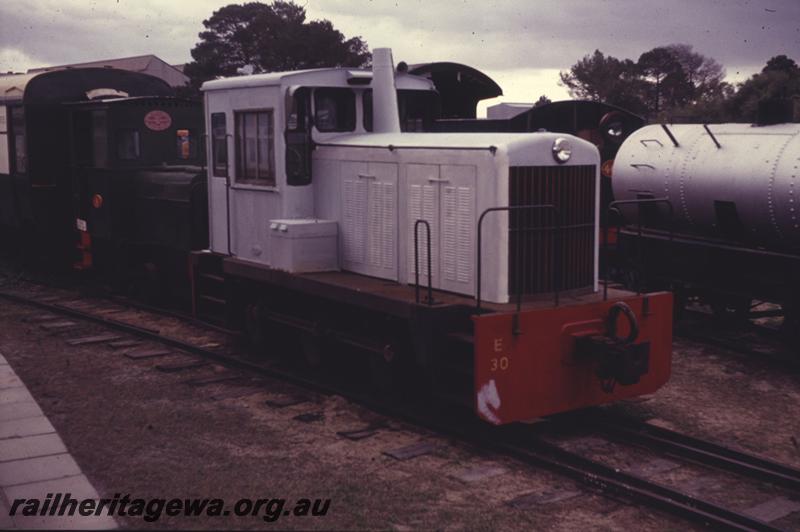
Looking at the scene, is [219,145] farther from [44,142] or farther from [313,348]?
[44,142]

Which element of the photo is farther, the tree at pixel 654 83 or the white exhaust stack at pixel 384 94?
the tree at pixel 654 83

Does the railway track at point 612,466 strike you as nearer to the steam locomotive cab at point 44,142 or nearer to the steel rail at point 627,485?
the steel rail at point 627,485

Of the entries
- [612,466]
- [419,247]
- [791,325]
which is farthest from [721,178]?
[612,466]

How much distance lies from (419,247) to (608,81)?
55.7 metres

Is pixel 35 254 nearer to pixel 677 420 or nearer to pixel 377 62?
pixel 377 62

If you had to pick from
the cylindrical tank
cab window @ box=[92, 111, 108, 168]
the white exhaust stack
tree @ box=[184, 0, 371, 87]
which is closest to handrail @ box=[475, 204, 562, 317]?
the white exhaust stack

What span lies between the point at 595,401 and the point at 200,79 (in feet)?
151

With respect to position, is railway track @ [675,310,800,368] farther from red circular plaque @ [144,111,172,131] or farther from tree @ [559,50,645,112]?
tree @ [559,50,645,112]

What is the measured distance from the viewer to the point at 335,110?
9641 millimetres

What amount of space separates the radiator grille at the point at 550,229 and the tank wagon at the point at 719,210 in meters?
2.19

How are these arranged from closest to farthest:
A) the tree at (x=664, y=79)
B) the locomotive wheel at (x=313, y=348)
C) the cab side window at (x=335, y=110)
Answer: the cab side window at (x=335, y=110) < the locomotive wheel at (x=313, y=348) < the tree at (x=664, y=79)

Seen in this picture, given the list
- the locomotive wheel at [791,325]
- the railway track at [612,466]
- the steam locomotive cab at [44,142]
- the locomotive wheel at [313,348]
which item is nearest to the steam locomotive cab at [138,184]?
the steam locomotive cab at [44,142]

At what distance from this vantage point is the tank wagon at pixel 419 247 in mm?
7492

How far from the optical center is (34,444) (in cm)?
748
